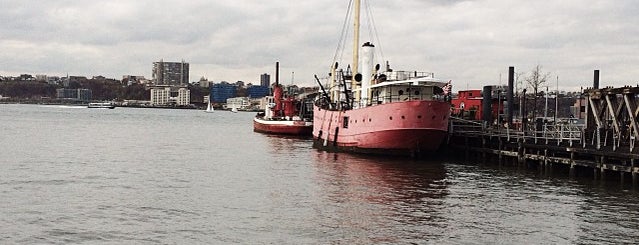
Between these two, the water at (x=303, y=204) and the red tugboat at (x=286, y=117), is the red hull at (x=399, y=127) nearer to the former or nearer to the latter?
the water at (x=303, y=204)

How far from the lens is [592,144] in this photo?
34625 mm

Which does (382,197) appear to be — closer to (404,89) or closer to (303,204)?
(303,204)

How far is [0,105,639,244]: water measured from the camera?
68.0 feet

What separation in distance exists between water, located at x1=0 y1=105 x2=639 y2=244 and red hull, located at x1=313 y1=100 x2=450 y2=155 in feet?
4.19

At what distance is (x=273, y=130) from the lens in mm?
86750

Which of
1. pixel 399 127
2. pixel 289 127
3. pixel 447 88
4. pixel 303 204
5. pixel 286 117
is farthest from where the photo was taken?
pixel 286 117

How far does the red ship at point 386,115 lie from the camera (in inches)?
1647

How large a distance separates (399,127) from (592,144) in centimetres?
1123

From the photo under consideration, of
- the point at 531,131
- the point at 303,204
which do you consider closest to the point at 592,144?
the point at 531,131

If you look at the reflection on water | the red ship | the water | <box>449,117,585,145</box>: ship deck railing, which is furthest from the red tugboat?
the water

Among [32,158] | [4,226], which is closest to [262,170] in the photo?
[32,158]

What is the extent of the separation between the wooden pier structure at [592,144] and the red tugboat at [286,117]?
122 feet

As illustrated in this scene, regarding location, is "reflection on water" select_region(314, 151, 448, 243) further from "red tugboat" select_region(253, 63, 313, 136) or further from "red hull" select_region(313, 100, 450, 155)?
Answer: "red tugboat" select_region(253, 63, 313, 136)

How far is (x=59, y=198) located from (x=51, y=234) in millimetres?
6914
